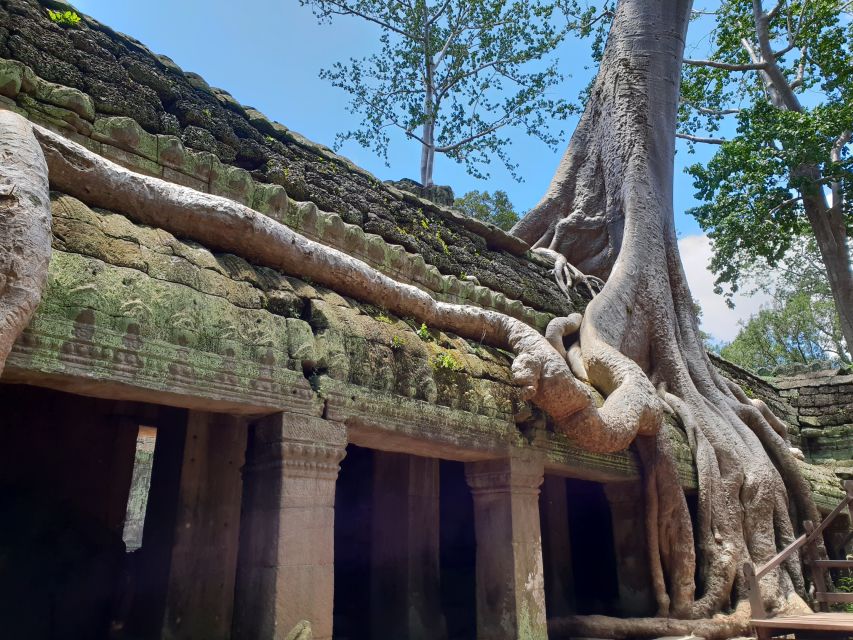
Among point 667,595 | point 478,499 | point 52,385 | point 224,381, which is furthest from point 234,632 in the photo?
point 667,595

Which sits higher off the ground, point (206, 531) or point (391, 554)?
point (206, 531)

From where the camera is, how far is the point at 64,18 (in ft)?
10.7

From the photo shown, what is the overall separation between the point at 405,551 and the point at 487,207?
1530 cm

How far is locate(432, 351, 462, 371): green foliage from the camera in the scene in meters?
3.76

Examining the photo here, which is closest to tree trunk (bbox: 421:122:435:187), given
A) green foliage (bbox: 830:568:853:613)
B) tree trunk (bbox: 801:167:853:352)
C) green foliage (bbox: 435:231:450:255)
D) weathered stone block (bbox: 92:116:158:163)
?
tree trunk (bbox: 801:167:853:352)

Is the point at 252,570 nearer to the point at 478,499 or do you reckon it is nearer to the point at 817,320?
the point at 478,499

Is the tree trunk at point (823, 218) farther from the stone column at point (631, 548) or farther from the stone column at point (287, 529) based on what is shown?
the stone column at point (287, 529)

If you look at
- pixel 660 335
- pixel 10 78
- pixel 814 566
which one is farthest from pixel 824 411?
pixel 10 78

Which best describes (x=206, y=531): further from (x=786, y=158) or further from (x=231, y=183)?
(x=786, y=158)

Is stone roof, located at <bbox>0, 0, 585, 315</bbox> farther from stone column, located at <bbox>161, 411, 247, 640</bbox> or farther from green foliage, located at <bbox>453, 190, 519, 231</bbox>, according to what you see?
green foliage, located at <bbox>453, 190, 519, 231</bbox>

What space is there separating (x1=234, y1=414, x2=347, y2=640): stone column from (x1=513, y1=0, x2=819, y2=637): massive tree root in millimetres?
2689

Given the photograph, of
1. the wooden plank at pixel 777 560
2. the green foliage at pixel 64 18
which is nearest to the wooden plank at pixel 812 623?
the wooden plank at pixel 777 560

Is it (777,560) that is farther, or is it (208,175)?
(777,560)

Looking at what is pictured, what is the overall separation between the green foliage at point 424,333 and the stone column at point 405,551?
1.31 meters
